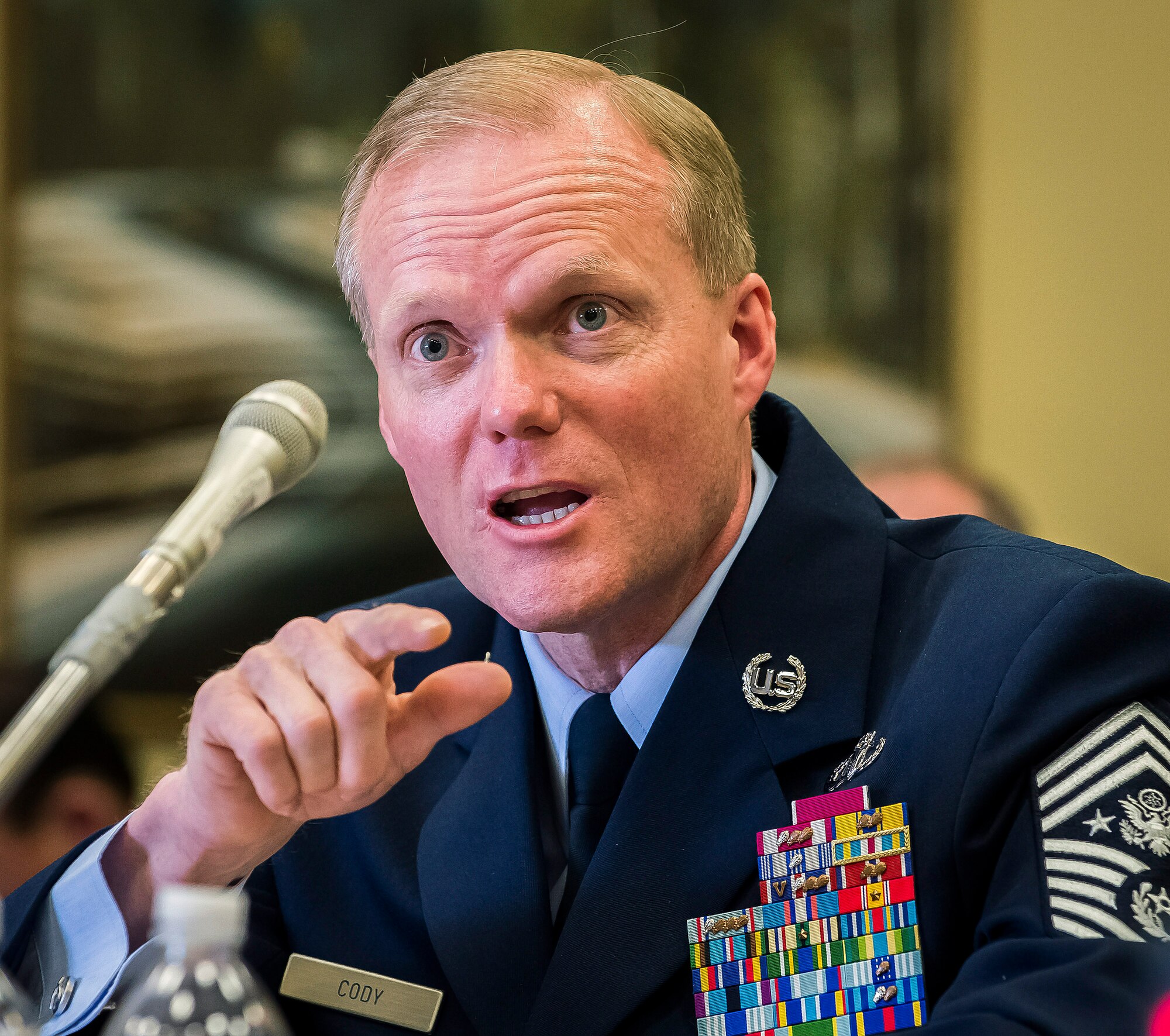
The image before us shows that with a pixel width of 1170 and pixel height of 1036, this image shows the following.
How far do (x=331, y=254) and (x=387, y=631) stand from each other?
114 inches

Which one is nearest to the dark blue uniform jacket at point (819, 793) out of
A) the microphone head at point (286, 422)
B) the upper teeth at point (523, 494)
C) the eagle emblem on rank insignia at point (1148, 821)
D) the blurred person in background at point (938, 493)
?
the eagle emblem on rank insignia at point (1148, 821)

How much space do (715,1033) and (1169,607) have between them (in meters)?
0.56

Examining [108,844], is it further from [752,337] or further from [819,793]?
[752,337]

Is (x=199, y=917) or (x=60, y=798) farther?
(x=60, y=798)

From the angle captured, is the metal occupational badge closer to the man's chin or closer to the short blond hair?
the man's chin

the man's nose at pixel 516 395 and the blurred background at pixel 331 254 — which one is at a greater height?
the blurred background at pixel 331 254

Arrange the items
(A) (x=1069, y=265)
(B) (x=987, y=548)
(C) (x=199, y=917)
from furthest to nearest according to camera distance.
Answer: (A) (x=1069, y=265) < (B) (x=987, y=548) < (C) (x=199, y=917)

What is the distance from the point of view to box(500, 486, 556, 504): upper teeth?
1.40m

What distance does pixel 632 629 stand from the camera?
61.9 inches

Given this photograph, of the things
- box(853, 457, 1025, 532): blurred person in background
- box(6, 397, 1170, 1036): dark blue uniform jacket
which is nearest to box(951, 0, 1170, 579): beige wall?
box(853, 457, 1025, 532): blurred person in background

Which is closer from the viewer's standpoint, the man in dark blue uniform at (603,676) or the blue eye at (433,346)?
the man in dark blue uniform at (603,676)

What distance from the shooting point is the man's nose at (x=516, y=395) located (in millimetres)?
1354

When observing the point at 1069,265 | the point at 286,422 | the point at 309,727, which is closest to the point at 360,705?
the point at 309,727

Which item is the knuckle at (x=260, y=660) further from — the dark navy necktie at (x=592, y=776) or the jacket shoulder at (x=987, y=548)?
the jacket shoulder at (x=987, y=548)
